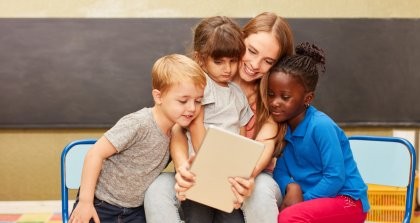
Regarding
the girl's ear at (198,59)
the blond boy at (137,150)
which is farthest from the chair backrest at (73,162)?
the girl's ear at (198,59)

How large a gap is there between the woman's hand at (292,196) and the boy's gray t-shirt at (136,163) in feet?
1.36

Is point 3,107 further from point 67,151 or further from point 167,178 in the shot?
point 167,178

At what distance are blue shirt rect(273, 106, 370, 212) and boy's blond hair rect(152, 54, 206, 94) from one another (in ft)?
1.23

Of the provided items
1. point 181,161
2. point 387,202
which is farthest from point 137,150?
point 387,202

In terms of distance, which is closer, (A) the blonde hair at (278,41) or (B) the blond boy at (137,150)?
(B) the blond boy at (137,150)

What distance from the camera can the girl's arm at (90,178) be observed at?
1.55m

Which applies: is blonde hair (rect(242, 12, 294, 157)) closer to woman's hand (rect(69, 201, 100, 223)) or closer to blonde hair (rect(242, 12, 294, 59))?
blonde hair (rect(242, 12, 294, 59))

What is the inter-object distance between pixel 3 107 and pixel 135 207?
1.62m

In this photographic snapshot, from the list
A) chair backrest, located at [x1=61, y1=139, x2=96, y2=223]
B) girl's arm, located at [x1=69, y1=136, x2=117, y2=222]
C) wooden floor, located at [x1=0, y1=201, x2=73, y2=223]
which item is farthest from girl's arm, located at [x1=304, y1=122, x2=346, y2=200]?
wooden floor, located at [x1=0, y1=201, x2=73, y2=223]

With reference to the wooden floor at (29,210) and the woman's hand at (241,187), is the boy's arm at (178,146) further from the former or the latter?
the wooden floor at (29,210)

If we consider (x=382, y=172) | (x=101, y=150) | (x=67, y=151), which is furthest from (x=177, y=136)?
(x=382, y=172)

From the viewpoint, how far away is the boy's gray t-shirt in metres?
1.62

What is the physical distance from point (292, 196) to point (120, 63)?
1.64 metres

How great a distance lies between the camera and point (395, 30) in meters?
3.01
